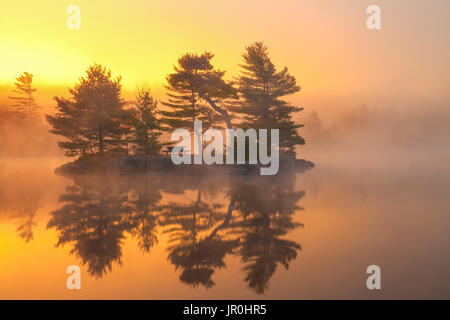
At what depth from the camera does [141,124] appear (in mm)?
33062

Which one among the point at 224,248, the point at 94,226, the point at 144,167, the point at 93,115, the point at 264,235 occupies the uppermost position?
the point at 93,115

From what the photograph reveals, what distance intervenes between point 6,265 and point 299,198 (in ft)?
39.8

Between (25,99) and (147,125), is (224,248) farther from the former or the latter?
(25,99)

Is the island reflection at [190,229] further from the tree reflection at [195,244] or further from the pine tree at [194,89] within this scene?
the pine tree at [194,89]

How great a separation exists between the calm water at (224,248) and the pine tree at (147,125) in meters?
18.1

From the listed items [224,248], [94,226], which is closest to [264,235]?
[224,248]

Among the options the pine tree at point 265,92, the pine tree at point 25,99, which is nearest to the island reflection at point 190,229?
the pine tree at point 265,92

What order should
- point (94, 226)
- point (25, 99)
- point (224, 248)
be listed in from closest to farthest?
1. point (224, 248)
2. point (94, 226)
3. point (25, 99)

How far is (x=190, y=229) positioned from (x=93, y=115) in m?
25.6

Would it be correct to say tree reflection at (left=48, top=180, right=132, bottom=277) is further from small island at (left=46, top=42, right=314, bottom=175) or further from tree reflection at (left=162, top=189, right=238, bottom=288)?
small island at (left=46, top=42, right=314, bottom=175)

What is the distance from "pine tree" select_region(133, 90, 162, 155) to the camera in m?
33.1

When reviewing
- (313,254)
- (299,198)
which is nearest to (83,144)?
(299,198)

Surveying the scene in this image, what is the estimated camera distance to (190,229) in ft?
33.2

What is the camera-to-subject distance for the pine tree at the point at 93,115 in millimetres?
32875
